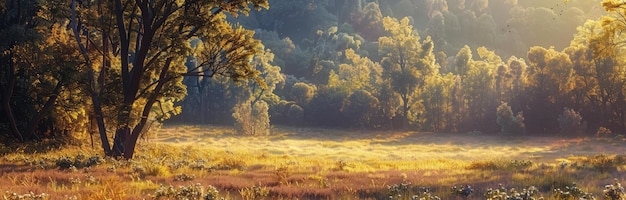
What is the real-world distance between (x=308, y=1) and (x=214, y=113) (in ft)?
307

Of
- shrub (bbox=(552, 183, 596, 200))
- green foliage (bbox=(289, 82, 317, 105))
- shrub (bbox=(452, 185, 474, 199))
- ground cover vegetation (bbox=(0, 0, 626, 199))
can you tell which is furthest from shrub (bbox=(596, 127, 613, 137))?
shrub (bbox=(452, 185, 474, 199))

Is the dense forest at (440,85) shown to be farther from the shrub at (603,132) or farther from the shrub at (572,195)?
the shrub at (572,195)

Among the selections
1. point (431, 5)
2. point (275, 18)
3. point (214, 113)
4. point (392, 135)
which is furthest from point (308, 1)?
point (392, 135)

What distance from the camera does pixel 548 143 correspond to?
169 ft

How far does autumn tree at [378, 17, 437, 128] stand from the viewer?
244 ft

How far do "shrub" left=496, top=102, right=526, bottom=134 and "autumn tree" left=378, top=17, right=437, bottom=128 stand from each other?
14.3 metres

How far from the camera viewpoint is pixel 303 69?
421 ft

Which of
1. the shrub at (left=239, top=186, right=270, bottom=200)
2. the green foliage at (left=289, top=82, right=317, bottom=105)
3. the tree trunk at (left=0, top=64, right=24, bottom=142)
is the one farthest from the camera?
the green foliage at (left=289, top=82, right=317, bottom=105)

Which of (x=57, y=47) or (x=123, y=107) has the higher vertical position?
(x=57, y=47)

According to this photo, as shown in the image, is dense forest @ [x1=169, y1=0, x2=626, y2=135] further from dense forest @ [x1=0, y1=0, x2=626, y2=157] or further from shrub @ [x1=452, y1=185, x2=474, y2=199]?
shrub @ [x1=452, y1=185, x2=474, y2=199]

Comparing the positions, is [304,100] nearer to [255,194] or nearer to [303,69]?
[303,69]

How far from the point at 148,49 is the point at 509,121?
55.7m

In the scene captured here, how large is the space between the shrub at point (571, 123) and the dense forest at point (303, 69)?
0.14m

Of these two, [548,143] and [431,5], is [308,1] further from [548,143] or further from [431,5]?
[548,143]
